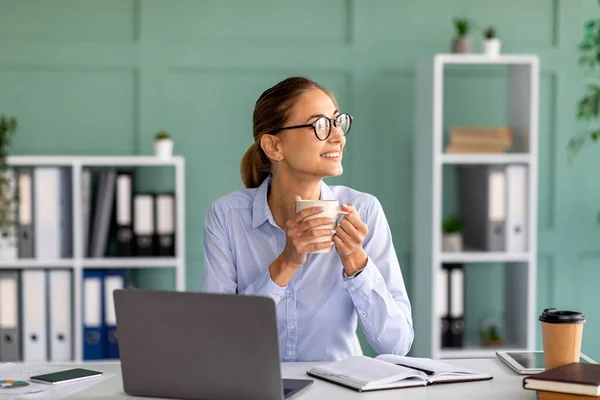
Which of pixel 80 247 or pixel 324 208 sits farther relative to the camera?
pixel 80 247

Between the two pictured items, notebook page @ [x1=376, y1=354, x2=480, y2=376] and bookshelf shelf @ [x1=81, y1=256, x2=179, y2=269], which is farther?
bookshelf shelf @ [x1=81, y1=256, x2=179, y2=269]

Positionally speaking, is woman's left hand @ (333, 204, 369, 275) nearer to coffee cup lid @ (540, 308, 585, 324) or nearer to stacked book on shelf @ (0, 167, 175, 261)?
coffee cup lid @ (540, 308, 585, 324)

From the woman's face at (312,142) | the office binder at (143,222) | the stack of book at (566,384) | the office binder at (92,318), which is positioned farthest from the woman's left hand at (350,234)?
the office binder at (92,318)

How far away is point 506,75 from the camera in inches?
149

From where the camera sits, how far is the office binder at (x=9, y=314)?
3391 millimetres

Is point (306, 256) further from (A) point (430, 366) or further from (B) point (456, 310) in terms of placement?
(B) point (456, 310)

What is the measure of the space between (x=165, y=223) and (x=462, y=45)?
1.51 m

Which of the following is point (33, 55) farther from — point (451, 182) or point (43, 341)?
point (451, 182)

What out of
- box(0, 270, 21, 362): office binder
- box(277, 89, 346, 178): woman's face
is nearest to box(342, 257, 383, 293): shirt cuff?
box(277, 89, 346, 178): woman's face

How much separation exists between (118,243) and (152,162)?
381mm

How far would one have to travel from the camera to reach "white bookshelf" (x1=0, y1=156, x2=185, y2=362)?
3.38 m

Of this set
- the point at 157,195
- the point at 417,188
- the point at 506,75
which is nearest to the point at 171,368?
the point at 157,195

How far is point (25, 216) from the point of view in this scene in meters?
3.39

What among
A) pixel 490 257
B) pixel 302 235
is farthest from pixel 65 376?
pixel 490 257
